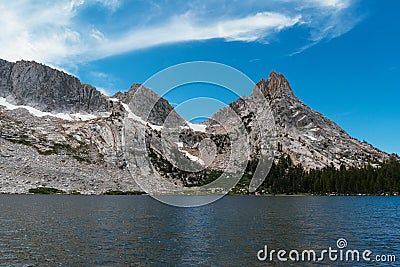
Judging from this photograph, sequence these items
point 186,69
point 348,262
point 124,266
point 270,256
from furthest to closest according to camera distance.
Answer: point 186,69
point 270,256
point 348,262
point 124,266

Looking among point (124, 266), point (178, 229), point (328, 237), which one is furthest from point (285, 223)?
point (124, 266)

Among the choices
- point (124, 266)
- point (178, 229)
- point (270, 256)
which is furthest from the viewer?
point (178, 229)

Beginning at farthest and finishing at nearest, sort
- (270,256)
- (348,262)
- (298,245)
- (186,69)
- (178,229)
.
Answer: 1. (178,229)
2. (186,69)
3. (298,245)
4. (270,256)
5. (348,262)

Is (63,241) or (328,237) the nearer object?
(63,241)

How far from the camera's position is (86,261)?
43812 millimetres

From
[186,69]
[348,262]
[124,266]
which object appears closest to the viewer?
[124,266]

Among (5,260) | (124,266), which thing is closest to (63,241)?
(5,260)

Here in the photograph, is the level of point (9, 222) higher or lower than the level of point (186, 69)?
lower

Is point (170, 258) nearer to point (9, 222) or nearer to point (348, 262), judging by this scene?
point (348, 262)

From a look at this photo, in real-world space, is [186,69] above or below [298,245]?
above

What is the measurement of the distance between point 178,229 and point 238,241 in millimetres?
18778

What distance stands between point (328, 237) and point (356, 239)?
14.9ft

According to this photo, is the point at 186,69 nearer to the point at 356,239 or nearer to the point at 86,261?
the point at 86,261

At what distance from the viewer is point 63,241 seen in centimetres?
5666
